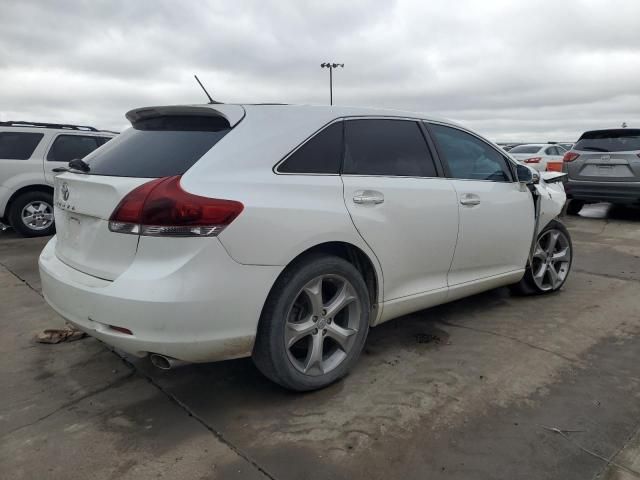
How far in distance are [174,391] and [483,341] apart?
6.71 feet

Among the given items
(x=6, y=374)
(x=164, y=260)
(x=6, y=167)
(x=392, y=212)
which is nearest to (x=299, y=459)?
(x=164, y=260)

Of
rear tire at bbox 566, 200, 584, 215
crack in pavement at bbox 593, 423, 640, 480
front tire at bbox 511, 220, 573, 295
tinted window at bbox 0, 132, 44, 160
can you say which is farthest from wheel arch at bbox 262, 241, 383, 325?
rear tire at bbox 566, 200, 584, 215

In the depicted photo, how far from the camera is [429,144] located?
344cm

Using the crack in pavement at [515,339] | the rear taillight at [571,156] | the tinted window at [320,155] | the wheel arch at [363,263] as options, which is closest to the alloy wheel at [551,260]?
the crack in pavement at [515,339]

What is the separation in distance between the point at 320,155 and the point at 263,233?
0.64 m

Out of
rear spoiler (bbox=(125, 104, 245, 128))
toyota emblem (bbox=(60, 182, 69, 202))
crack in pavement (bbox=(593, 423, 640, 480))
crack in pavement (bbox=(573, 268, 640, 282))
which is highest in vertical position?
rear spoiler (bbox=(125, 104, 245, 128))

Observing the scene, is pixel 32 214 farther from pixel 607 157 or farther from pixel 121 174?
pixel 607 157

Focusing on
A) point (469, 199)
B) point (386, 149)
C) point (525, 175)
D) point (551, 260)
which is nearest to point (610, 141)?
point (551, 260)

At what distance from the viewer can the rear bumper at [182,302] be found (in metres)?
2.25

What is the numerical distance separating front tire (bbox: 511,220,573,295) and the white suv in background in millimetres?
7137

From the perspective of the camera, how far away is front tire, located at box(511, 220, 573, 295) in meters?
4.41

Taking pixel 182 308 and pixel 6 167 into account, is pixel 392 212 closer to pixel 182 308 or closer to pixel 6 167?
pixel 182 308

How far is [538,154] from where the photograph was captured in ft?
51.9

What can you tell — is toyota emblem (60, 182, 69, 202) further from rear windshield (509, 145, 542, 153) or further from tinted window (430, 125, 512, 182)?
rear windshield (509, 145, 542, 153)
